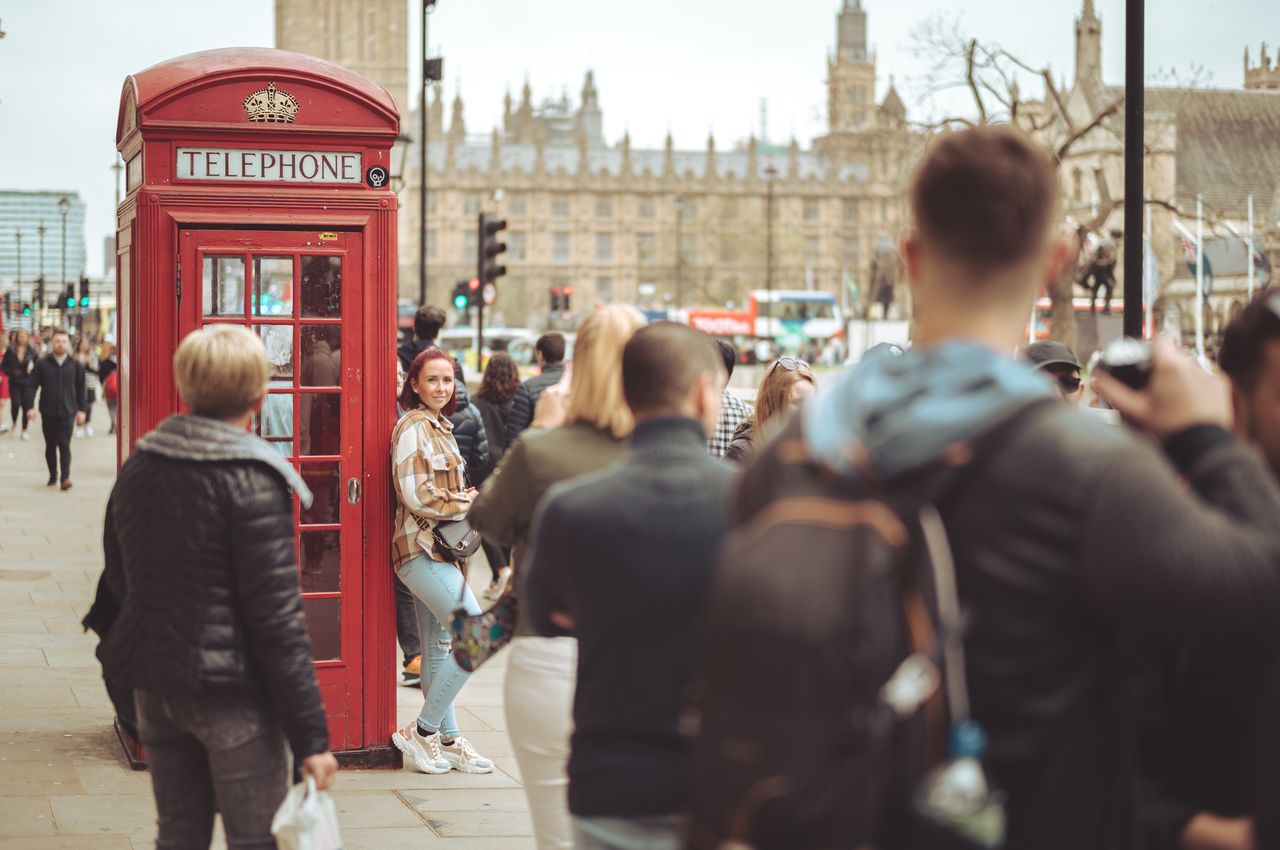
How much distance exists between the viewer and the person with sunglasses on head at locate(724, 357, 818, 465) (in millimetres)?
6391

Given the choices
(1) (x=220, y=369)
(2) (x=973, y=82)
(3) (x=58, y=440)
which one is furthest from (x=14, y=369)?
(1) (x=220, y=369)

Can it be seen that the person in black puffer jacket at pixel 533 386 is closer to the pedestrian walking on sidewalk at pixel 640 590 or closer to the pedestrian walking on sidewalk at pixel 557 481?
the pedestrian walking on sidewalk at pixel 557 481

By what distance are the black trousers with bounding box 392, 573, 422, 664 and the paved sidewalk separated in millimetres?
399

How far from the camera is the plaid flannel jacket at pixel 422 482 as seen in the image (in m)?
6.38

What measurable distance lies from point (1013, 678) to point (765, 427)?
4.59 meters

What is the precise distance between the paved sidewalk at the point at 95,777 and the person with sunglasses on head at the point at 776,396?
1679 millimetres

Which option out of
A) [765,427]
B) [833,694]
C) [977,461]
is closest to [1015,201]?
[977,461]

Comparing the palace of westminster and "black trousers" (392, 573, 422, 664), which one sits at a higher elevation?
the palace of westminster

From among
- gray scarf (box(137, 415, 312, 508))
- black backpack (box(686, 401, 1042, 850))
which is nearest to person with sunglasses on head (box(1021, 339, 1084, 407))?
gray scarf (box(137, 415, 312, 508))

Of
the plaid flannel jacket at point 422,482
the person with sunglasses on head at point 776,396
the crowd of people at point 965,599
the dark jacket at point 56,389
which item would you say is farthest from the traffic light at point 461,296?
the crowd of people at point 965,599

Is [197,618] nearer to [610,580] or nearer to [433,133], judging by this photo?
[610,580]

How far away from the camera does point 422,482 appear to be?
6.39 metres

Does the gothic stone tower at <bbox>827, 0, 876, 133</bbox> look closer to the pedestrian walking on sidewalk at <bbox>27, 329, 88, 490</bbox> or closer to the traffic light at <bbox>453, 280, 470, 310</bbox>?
the traffic light at <bbox>453, 280, 470, 310</bbox>

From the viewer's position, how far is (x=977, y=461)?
193 cm
